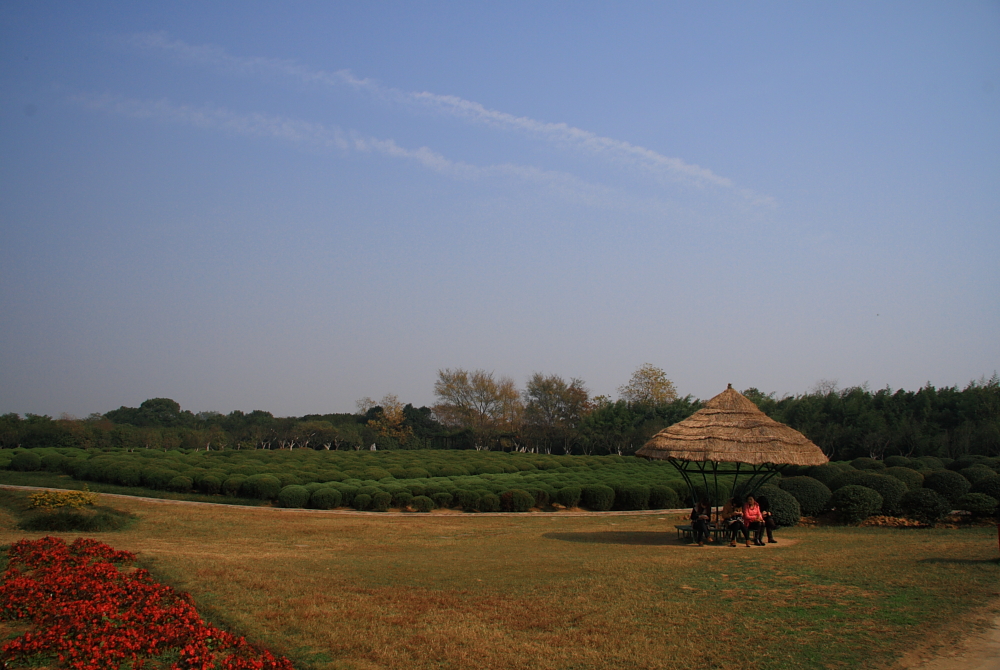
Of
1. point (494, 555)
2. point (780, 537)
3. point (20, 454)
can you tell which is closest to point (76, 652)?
point (494, 555)

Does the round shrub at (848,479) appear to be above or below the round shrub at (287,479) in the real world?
above

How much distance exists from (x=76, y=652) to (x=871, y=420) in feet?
147

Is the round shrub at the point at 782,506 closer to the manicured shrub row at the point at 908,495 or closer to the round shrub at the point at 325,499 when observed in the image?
the manicured shrub row at the point at 908,495

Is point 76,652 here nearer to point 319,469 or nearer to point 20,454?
point 319,469

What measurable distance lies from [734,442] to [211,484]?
67.7 ft

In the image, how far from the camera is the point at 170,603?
310 inches

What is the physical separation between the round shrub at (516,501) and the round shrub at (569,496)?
1.20 meters

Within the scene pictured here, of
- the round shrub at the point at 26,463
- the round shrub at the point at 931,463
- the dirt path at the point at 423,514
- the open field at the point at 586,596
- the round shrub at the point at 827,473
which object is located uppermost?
the round shrub at the point at 931,463

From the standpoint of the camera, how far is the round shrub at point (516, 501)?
24.2 m

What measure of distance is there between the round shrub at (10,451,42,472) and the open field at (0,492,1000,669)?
17683mm

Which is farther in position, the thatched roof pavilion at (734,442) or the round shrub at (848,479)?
the round shrub at (848,479)

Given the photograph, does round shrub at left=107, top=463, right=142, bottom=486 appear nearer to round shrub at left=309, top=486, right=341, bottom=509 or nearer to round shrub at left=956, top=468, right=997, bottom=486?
round shrub at left=309, top=486, right=341, bottom=509

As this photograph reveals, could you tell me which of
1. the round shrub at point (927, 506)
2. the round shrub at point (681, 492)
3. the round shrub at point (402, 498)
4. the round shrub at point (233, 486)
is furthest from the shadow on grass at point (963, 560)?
the round shrub at point (233, 486)

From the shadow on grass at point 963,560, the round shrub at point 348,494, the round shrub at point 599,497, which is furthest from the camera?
the round shrub at point 599,497
